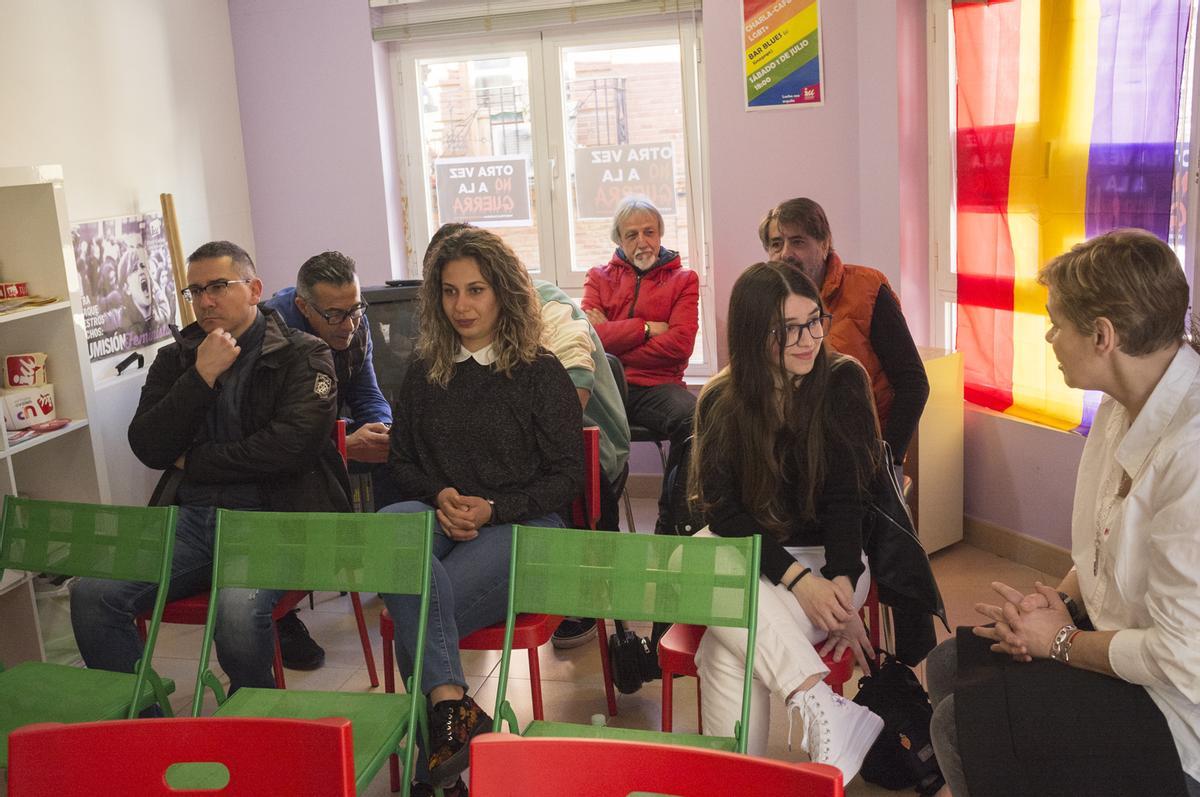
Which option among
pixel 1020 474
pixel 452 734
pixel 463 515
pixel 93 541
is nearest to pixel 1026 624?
pixel 452 734

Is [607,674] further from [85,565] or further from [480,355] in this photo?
[85,565]

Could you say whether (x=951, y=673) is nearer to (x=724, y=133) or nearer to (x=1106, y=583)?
(x=1106, y=583)

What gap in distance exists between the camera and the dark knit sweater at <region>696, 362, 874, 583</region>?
251 centimetres

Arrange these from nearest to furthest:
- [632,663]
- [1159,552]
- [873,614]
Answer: [1159,552] → [873,614] → [632,663]

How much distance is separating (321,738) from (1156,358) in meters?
1.50

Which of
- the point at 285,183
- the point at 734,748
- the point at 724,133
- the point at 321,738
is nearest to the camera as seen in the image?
the point at 321,738

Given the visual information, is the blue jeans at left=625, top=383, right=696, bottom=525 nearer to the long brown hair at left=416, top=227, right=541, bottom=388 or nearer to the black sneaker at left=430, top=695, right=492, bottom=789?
the long brown hair at left=416, top=227, right=541, bottom=388

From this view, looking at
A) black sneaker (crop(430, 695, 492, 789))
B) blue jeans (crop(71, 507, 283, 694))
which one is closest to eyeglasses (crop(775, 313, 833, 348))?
black sneaker (crop(430, 695, 492, 789))

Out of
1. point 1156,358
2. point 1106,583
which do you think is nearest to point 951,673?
point 1106,583

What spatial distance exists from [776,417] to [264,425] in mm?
1474

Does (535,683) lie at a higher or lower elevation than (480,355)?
lower

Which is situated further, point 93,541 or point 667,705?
point 93,541

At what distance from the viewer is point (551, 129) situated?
5.21m

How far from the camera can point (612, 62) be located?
509cm
